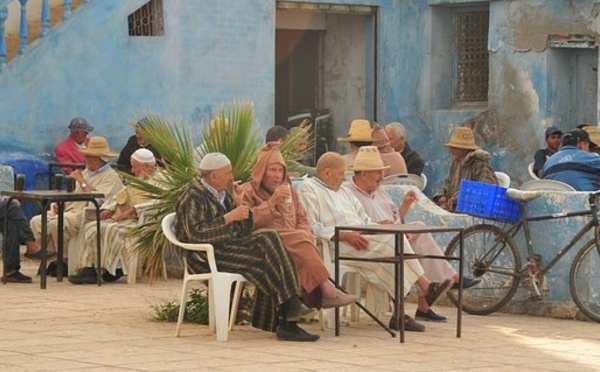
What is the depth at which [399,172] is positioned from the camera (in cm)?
1552


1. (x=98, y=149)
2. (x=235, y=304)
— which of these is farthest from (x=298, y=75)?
(x=235, y=304)

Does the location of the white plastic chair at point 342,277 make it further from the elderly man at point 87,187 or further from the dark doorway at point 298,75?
the dark doorway at point 298,75

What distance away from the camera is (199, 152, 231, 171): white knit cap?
461 inches

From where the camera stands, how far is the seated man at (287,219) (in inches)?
453

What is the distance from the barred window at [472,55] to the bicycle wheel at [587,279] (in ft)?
32.0

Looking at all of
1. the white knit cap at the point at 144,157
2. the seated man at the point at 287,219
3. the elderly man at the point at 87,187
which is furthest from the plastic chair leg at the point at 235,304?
the elderly man at the point at 87,187

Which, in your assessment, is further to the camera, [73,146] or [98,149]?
[73,146]

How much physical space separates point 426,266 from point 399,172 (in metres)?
2.98

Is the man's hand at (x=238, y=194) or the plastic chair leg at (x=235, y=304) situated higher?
the man's hand at (x=238, y=194)

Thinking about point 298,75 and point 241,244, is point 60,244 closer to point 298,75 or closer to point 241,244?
point 241,244

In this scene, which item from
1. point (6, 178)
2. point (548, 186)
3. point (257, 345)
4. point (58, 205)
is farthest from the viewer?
point (6, 178)

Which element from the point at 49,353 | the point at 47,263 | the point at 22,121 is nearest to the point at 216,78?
the point at 22,121

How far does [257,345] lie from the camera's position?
11.2 m

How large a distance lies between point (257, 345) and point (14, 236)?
4.68m
